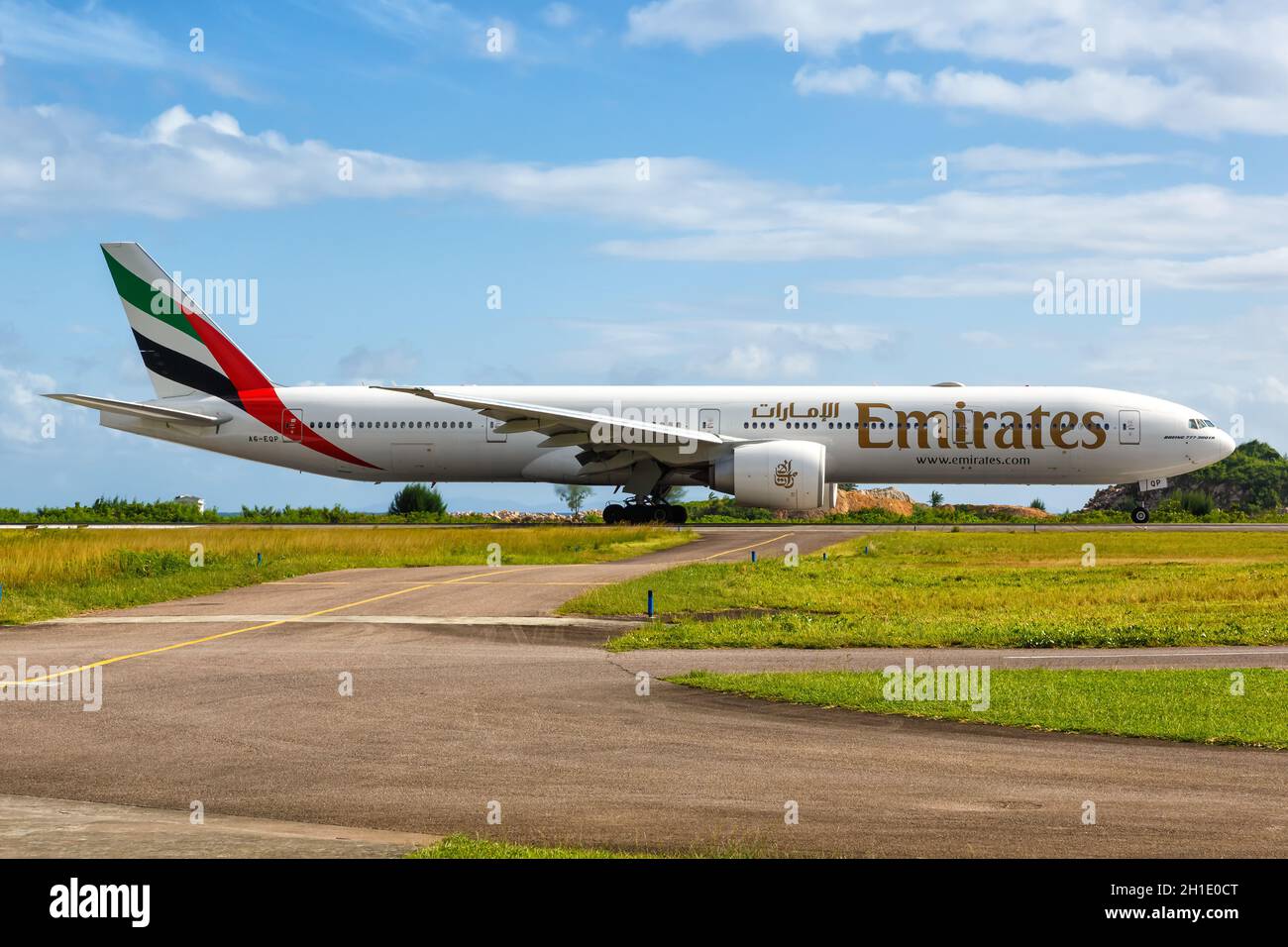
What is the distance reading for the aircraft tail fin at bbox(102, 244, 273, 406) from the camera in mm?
47750

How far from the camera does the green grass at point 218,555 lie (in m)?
26.0

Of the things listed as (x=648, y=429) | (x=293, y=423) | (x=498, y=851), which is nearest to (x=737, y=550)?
(x=648, y=429)

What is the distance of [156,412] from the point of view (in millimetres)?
46031

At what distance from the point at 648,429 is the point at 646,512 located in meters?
4.57

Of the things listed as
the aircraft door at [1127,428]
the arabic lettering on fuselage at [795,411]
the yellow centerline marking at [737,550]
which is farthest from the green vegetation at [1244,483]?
the yellow centerline marking at [737,550]

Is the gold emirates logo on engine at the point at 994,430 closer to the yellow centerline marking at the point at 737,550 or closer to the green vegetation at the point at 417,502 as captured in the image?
the yellow centerline marking at the point at 737,550

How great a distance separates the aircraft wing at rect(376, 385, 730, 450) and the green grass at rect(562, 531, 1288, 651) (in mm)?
8388

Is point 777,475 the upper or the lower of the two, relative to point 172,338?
lower

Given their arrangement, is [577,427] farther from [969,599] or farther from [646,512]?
[969,599]

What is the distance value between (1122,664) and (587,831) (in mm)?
10627
